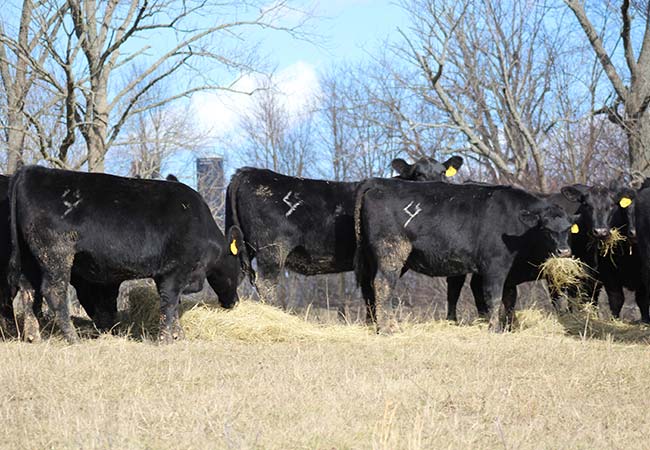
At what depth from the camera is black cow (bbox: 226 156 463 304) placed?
1214 cm

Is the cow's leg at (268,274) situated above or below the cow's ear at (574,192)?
below

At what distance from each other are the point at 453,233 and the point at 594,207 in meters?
2.31

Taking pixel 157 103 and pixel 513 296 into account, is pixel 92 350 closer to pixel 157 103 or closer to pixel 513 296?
pixel 513 296

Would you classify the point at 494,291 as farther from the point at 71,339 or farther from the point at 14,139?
the point at 14,139

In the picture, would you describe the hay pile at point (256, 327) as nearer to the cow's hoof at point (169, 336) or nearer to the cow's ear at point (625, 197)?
the cow's hoof at point (169, 336)

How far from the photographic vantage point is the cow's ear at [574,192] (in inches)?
498

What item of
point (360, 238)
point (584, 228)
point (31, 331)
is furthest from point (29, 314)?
point (584, 228)

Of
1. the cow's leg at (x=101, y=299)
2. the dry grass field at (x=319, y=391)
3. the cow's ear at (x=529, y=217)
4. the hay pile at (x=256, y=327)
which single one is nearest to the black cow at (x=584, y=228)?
the cow's ear at (x=529, y=217)

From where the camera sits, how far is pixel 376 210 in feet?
37.4

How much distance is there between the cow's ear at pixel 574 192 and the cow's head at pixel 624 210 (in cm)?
48

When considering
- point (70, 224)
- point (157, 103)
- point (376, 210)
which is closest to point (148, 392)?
point (70, 224)

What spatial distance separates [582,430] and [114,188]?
621 cm

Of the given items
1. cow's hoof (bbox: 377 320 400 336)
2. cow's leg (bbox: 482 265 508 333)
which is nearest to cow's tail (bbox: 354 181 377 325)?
cow's hoof (bbox: 377 320 400 336)

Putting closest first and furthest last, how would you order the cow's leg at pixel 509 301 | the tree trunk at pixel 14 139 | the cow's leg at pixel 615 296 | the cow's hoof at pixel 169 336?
the cow's hoof at pixel 169 336, the cow's leg at pixel 509 301, the cow's leg at pixel 615 296, the tree trunk at pixel 14 139
